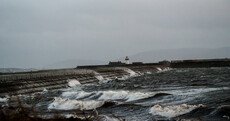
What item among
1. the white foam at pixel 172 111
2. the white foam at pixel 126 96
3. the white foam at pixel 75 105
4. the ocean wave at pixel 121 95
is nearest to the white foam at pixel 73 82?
the ocean wave at pixel 121 95

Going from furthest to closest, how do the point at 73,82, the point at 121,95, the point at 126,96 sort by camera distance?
the point at 73,82
the point at 121,95
the point at 126,96

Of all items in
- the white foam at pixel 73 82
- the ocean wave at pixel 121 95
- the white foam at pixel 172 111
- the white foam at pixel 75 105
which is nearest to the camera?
the white foam at pixel 172 111

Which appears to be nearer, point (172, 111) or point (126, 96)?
point (172, 111)

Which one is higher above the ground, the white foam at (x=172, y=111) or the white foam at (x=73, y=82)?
the white foam at (x=172, y=111)

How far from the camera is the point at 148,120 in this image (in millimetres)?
12906

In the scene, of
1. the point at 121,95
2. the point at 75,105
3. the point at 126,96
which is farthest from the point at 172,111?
the point at 121,95

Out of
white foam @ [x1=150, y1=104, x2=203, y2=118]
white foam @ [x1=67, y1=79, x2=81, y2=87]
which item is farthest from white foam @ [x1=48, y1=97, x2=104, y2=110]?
white foam @ [x1=67, y1=79, x2=81, y2=87]

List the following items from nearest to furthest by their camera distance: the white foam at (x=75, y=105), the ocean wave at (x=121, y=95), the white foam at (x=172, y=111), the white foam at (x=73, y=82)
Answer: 1. the white foam at (x=172, y=111)
2. the white foam at (x=75, y=105)
3. the ocean wave at (x=121, y=95)
4. the white foam at (x=73, y=82)

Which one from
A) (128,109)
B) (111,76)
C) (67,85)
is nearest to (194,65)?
(111,76)

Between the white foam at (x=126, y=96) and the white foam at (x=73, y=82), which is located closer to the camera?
the white foam at (x=126, y=96)

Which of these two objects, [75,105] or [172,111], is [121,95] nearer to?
[75,105]

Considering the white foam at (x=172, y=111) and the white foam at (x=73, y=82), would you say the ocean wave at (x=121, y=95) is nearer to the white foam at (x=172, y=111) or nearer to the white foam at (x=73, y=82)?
the white foam at (x=172, y=111)

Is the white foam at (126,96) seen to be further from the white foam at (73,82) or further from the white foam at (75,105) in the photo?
the white foam at (73,82)

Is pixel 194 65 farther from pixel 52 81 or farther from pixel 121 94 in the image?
pixel 121 94
